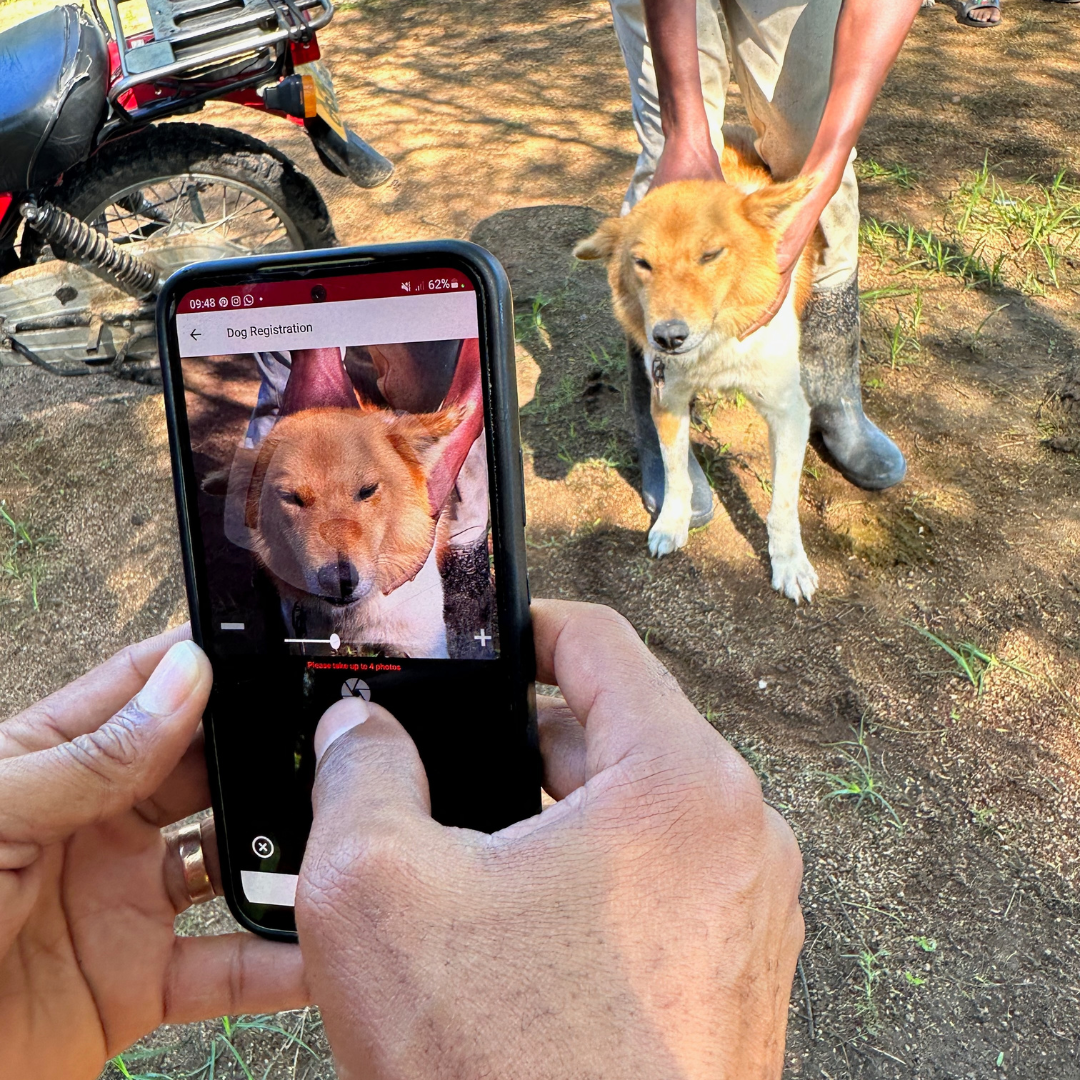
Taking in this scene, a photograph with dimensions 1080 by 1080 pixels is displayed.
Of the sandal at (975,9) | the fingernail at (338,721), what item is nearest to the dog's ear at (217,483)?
the fingernail at (338,721)

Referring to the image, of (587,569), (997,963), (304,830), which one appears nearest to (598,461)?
(587,569)

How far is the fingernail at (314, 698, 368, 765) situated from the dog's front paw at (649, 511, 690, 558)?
5.75 ft

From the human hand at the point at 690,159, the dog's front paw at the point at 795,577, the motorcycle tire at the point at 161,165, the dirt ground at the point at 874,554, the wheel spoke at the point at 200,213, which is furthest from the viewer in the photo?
the wheel spoke at the point at 200,213

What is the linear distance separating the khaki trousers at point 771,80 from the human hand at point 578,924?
7.53ft

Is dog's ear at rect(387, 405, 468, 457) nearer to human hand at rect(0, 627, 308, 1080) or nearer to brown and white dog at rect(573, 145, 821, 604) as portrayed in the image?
human hand at rect(0, 627, 308, 1080)

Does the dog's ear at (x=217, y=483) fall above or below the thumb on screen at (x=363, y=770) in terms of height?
above

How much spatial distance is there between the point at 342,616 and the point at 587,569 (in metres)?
1.66

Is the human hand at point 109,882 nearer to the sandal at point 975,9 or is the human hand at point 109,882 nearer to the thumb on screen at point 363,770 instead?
the thumb on screen at point 363,770

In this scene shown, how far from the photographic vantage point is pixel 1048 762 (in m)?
2.18

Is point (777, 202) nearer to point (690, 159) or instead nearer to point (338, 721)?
point (690, 159)

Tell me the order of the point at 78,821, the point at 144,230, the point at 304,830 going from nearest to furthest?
the point at 78,821 → the point at 304,830 → the point at 144,230

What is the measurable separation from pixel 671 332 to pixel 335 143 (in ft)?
6.64

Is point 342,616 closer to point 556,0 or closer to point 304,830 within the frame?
point 304,830

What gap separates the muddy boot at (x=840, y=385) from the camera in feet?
9.71
